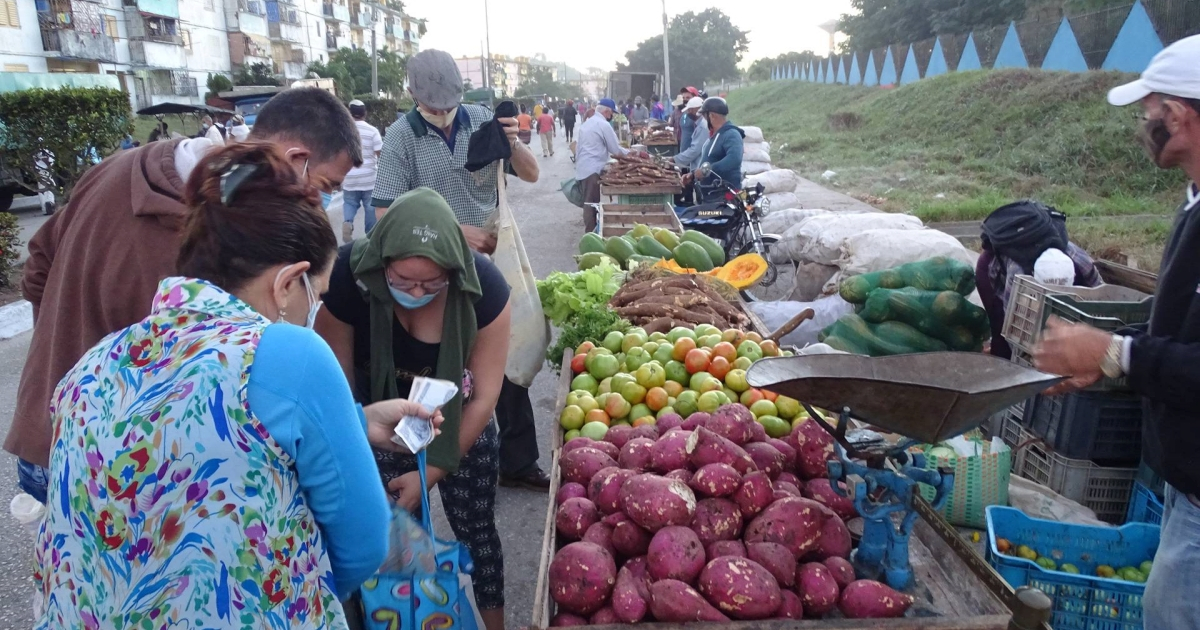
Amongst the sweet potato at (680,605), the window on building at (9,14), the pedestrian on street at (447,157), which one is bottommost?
the sweet potato at (680,605)

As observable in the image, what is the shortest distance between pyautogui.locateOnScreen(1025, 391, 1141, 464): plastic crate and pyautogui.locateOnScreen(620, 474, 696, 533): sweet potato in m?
2.15

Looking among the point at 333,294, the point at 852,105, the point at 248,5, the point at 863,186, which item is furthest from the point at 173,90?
the point at 333,294

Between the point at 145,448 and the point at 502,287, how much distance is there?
151 centimetres

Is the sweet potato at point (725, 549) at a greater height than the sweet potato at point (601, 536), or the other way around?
the sweet potato at point (725, 549)

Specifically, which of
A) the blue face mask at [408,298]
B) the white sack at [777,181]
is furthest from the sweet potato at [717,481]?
the white sack at [777,181]

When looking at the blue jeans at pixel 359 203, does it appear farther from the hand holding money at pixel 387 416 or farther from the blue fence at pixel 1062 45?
the blue fence at pixel 1062 45

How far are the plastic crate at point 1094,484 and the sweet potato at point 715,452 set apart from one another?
1896 millimetres

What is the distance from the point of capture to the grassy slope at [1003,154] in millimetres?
11219

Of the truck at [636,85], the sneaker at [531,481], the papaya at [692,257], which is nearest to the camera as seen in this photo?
the sneaker at [531,481]

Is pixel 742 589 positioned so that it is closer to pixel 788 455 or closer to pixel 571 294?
pixel 788 455

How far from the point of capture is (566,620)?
2.12 metres

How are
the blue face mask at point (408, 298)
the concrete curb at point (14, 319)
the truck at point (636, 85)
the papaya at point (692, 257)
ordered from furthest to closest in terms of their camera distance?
the truck at point (636, 85) → the concrete curb at point (14, 319) → the papaya at point (692, 257) → the blue face mask at point (408, 298)

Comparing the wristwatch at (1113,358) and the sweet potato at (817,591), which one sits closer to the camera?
the wristwatch at (1113,358)

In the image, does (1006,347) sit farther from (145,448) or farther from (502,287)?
(145,448)
